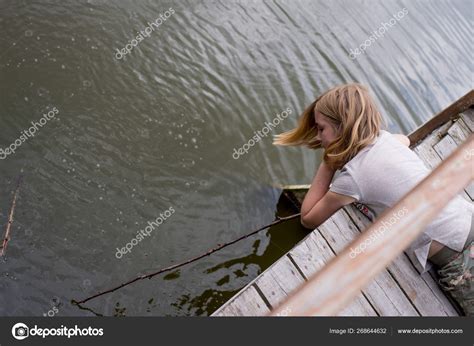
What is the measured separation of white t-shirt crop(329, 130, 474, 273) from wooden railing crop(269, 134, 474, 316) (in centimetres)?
50

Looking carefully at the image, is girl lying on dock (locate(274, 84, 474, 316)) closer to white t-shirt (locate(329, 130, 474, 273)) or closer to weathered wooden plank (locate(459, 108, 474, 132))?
white t-shirt (locate(329, 130, 474, 273))

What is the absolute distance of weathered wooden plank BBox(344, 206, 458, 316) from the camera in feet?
10.4

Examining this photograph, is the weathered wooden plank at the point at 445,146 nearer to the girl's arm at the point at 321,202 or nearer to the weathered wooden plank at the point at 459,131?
the weathered wooden plank at the point at 459,131

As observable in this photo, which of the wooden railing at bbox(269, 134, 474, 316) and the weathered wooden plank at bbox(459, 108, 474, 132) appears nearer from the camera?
the wooden railing at bbox(269, 134, 474, 316)

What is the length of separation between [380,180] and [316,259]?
0.63 m

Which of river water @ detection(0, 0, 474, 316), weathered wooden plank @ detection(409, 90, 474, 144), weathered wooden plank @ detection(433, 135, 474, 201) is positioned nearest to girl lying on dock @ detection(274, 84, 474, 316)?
weathered wooden plank @ detection(433, 135, 474, 201)

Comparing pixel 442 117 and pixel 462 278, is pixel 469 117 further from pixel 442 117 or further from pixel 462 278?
pixel 462 278

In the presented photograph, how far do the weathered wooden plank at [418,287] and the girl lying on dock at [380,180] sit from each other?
0.05 meters

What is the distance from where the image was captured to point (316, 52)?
6805mm

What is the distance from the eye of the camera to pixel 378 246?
2027 mm

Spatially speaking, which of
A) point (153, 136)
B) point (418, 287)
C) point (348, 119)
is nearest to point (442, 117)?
point (348, 119)

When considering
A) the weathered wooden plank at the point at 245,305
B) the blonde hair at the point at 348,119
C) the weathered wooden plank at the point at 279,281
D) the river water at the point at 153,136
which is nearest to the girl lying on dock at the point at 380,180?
the blonde hair at the point at 348,119

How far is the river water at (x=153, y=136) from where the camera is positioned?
378 centimetres

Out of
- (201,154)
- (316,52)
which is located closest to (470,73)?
(316,52)
